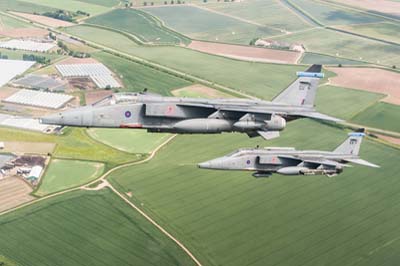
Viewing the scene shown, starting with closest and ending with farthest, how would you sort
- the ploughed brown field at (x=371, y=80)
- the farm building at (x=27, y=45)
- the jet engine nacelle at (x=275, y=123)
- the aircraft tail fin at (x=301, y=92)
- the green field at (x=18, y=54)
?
1. the jet engine nacelle at (x=275, y=123)
2. the aircraft tail fin at (x=301, y=92)
3. the ploughed brown field at (x=371, y=80)
4. the green field at (x=18, y=54)
5. the farm building at (x=27, y=45)

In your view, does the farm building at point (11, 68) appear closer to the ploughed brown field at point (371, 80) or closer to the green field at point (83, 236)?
the green field at point (83, 236)

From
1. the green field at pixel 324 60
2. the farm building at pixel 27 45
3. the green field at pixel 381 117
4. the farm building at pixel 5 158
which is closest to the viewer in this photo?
the farm building at pixel 5 158

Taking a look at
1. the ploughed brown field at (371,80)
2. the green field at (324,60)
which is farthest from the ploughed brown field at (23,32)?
the ploughed brown field at (371,80)

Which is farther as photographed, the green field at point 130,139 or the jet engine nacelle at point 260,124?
the green field at point 130,139

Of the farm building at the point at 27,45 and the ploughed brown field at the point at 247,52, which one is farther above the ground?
the ploughed brown field at the point at 247,52

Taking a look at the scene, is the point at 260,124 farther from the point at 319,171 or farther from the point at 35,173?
the point at 35,173

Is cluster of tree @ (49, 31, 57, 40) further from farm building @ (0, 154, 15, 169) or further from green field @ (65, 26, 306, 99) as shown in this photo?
farm building @ (0, 154, 15, 169)

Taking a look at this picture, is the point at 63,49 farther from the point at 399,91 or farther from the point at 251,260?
the point at 251,260

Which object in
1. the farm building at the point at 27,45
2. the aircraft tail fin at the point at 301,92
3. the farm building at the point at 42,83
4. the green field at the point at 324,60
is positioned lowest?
the farm building at the point at 42,83
